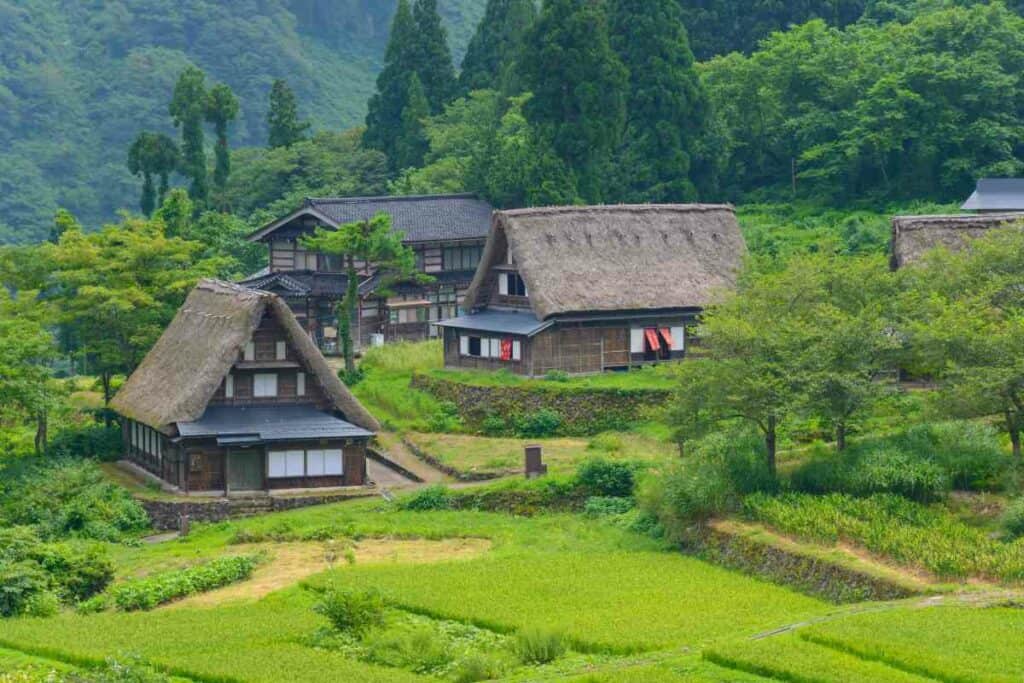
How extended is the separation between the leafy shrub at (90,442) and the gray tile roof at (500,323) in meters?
10.2

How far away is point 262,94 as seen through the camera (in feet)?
343

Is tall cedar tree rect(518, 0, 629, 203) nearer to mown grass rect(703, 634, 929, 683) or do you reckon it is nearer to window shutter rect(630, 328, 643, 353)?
window shutter rect(630, 328, 643, 353)

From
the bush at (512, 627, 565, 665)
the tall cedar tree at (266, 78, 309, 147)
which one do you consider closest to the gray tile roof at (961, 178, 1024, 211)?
the tall cedar tree at (266, 78, 309, 147)

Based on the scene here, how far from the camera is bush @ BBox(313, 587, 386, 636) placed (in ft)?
107

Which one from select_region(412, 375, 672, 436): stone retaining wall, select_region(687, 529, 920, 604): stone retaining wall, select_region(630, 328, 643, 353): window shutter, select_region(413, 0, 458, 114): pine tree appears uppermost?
select_region(413, 0, 458, 114): pine tree

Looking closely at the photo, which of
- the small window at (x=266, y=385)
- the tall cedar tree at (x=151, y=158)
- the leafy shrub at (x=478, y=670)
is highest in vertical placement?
the tall cedar tree at (x=151, y=158)

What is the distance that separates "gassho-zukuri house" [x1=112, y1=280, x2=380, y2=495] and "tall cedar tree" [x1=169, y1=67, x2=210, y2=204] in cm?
2673

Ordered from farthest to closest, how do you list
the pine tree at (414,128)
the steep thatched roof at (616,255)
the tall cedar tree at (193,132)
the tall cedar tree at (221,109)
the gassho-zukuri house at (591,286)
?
the pine tree at (414,128), the tall cedar tree at (221,109), the tall cedar tree at (193,132), the steep thatched roof at (616,255), the gassho-zukuri house at (591,286)

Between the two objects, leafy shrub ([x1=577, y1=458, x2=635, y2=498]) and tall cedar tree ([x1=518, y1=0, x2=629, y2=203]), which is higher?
tall cedar tree ([x1=518, y1=0, x2=629, y2=203])

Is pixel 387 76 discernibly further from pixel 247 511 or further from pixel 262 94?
pixel 247 511

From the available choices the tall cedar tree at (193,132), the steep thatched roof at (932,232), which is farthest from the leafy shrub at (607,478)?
the tall cedar tree at (193,132)

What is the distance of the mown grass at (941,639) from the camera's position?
27375mm

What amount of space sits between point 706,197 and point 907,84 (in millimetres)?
8338

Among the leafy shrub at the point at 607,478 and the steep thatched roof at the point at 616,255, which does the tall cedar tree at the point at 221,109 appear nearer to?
the steep thatched roof at the point at 616,255
